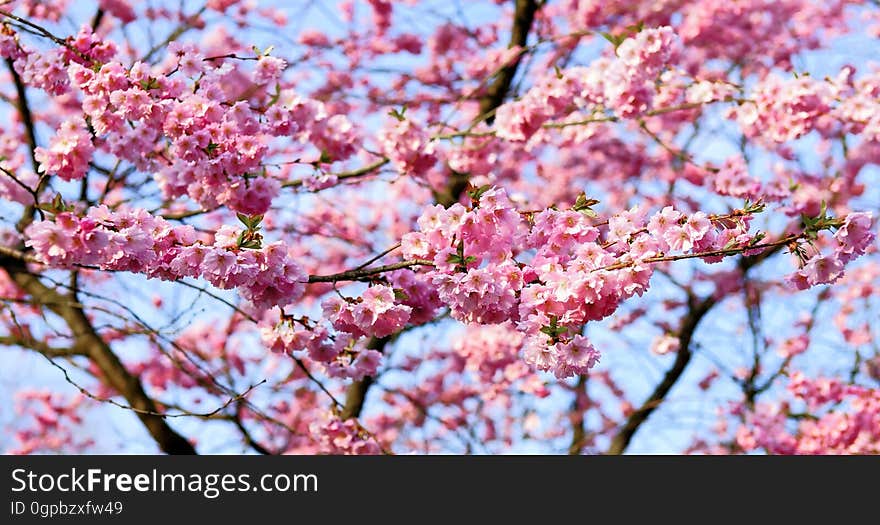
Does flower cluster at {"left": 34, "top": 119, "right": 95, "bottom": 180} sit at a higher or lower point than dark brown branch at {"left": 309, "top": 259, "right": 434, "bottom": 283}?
higher

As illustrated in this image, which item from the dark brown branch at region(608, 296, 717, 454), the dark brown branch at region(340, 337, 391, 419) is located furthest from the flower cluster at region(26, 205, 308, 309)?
the dark brown branch at region(608, 296, 717, 454)

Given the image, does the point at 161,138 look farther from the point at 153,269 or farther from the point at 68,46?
the point at 153,269

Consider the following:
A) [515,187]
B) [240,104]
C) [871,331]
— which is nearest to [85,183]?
[240,104]

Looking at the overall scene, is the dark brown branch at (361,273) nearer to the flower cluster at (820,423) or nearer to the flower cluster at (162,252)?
the flower cluster at (162,252)

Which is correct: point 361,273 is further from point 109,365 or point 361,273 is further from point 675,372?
point 675,372

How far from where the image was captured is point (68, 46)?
3035 mm

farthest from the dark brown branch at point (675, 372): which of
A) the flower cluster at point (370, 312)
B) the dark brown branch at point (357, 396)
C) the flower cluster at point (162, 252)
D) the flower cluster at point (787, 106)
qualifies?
the flower cluster at point (162, 252)

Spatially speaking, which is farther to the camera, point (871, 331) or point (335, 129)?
point (871, 331)

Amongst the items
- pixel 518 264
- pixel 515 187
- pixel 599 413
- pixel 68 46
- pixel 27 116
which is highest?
pixel 515 187

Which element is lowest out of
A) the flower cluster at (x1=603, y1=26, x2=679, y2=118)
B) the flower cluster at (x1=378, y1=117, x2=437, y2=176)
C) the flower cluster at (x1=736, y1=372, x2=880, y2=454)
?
the flower cluster at (x1=736, y1=372, x2=880, y2=454)

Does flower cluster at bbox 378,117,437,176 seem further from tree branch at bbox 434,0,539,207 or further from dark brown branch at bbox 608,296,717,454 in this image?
dark brown branch at bbox 608,296,717,454

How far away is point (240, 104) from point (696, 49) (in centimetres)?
583

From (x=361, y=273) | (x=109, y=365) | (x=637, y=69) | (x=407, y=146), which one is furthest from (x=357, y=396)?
(x=361, y=273)

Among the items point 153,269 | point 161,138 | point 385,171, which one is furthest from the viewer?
point 385,171
